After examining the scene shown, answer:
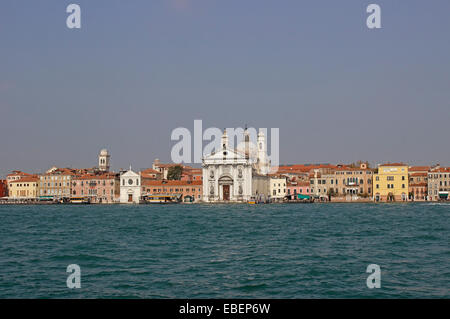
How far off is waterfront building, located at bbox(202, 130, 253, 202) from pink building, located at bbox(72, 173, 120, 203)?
12.3 metres

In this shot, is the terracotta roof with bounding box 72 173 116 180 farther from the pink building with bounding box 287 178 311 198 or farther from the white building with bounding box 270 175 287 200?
the pink building with bounding box 287 178 311 198

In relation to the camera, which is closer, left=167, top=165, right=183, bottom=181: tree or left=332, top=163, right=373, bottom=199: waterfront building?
left=332, top=163, right=373, bottom=199: waterfront building

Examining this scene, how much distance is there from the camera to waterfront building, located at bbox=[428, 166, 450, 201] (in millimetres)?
63281

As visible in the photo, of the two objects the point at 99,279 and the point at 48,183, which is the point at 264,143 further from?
the point at 99,279

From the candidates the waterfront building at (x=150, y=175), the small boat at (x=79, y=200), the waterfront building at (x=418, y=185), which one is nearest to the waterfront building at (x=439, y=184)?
the waterfront building at (x=418, y=185)

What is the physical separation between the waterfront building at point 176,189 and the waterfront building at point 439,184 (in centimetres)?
2670

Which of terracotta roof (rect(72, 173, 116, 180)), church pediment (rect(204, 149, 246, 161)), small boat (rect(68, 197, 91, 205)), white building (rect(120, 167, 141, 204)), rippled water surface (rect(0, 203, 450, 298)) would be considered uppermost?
church pediment (rect(204, 149, 246, 161))

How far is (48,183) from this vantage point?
72.7 metres

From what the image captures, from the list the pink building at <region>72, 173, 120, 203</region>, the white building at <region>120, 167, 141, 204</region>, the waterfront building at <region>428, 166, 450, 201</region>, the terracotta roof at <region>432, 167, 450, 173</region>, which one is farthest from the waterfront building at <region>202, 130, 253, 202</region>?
the terracotta roof at <region>432, 167, 450, 173</region>
